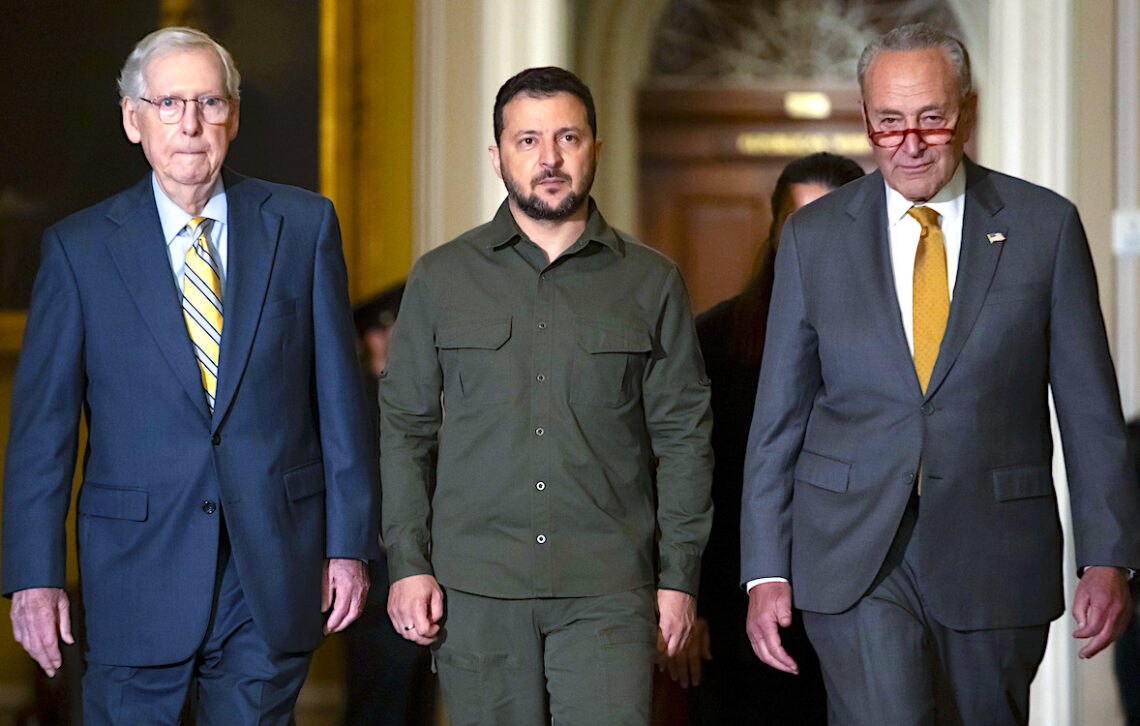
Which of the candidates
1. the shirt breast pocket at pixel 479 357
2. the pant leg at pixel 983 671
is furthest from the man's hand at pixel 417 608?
the pant leg at pixel 983 671

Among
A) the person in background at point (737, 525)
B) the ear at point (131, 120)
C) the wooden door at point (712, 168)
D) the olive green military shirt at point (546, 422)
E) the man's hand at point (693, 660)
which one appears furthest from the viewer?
the wooden door at point (712, 168)

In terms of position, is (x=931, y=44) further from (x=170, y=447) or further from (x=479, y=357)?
Result: (x=170, y=447)

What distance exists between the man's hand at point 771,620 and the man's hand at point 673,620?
132 mm

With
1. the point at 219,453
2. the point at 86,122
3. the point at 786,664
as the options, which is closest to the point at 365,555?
the point at 219,453

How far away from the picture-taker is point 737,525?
359 cm

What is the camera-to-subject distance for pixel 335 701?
412 centimetres

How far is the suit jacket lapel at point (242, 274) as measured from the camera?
2.46 metres

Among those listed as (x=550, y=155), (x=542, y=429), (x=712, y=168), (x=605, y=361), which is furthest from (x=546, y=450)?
(x=712, y=168)

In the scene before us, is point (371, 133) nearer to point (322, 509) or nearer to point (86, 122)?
point (86, 122)

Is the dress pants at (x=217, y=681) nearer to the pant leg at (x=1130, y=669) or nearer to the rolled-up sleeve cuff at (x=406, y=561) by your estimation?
the rolled-up sleeve cuff at (x=406, y=561)

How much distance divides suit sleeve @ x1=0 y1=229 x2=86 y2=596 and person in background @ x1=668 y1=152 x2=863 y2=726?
63.5 inches

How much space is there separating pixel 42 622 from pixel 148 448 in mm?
356

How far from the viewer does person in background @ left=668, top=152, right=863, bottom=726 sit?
3.51 metres

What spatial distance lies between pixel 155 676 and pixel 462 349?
83cm
